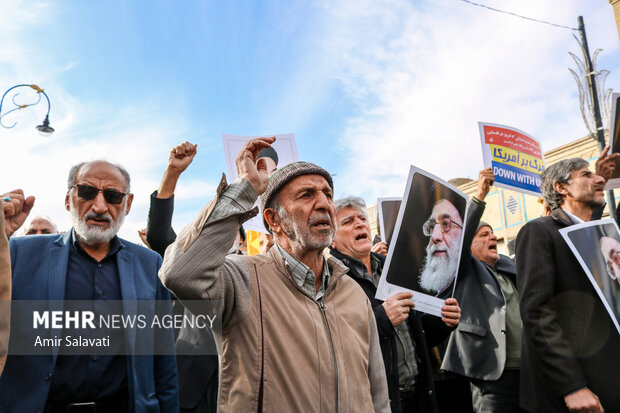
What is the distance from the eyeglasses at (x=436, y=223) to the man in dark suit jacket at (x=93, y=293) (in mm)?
1648

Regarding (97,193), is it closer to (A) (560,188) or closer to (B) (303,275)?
(B) (303,275)

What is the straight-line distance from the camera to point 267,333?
1884 mm

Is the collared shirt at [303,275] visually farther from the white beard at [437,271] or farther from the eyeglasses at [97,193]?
the eyeglasses at [97,193]

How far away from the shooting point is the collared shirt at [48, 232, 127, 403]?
2273mm

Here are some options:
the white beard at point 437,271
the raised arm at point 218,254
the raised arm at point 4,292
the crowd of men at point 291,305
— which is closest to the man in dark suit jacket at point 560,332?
the crowd of men at point 291,305

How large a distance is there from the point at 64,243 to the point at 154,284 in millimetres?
533

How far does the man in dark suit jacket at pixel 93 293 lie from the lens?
223cm

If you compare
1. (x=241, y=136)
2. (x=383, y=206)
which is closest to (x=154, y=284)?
(x=241, y=136)

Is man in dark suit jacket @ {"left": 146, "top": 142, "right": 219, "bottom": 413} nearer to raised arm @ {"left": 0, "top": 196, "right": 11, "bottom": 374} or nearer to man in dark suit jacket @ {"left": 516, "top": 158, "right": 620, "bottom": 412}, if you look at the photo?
raised arm @ {"left": 0, "top": 196, "right": 11, "bottom": 374}

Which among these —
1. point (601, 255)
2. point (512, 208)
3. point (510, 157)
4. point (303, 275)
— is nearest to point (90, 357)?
point (303, 275)

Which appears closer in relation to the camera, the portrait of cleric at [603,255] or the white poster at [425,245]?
the portrait of cleric at [603,255]

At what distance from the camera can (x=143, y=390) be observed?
2.46 m

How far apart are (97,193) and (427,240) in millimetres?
2018

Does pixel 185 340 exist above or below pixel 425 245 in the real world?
below
